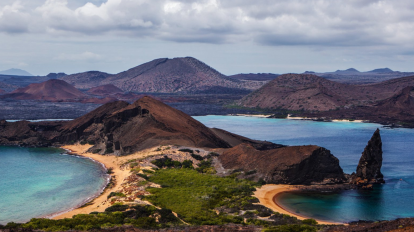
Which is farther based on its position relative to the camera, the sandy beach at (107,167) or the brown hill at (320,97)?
the brown hill at (320,97)

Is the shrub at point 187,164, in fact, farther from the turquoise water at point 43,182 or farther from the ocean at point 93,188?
the ocean at point 93,188

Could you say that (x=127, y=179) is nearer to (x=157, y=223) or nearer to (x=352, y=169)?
(x=157, y=223)

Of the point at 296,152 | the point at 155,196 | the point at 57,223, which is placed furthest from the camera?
the point at 296,152

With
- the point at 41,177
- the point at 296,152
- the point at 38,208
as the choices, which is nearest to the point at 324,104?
the point at 296,152

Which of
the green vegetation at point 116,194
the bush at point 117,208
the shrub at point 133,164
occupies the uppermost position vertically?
the shrub at point 133,164

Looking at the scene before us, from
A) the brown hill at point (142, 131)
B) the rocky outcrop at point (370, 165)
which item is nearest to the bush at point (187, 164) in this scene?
the brown hill at point (142, 131)

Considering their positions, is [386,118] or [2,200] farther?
[386,118]

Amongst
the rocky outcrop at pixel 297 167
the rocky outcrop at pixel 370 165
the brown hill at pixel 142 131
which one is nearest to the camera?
the rocky outcrop at pixel 297 167

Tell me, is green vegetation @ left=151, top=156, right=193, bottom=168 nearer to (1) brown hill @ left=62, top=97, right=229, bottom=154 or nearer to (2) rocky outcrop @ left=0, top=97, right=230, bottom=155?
(2) rocky outcrop @ left=0, top=97, right=230, bottom=155
